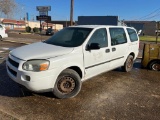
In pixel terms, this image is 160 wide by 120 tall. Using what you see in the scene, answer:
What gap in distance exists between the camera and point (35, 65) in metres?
3.94

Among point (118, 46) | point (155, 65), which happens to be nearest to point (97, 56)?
point (118, 46)

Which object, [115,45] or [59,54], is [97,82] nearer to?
[115,45]

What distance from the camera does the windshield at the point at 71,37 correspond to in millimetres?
4927

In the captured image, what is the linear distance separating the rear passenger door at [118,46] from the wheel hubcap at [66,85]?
1712 millimetres

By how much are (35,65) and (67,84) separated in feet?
3.34

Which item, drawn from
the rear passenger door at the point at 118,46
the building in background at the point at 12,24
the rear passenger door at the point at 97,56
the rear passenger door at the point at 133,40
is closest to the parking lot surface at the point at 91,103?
the rear passenger door at the point at 97,56

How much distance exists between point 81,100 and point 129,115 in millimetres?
1150

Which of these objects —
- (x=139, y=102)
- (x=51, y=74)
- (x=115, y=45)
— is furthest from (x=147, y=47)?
(x=51, y=74)

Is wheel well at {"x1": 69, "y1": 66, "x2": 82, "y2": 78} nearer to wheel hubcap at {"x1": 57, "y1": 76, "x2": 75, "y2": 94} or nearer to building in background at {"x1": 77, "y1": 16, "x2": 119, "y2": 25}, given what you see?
wheel hubcap at {"x1": 57, "y1": 76, "x2": 75, "y2": 94}

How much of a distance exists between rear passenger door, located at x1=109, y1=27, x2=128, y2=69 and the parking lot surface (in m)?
0.71

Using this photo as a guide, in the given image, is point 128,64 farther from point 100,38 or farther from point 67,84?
point 67,84

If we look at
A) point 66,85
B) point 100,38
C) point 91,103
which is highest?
point 100,38

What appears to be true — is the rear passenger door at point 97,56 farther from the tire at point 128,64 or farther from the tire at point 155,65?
the tire at point 155,65

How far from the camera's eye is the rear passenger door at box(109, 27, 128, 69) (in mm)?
5793
